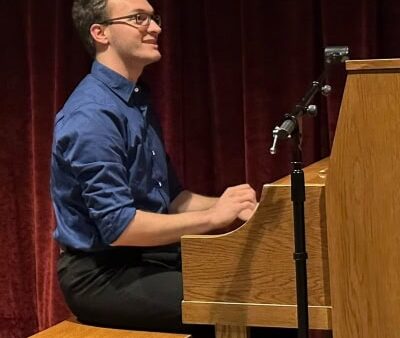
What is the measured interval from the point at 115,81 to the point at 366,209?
82 cm

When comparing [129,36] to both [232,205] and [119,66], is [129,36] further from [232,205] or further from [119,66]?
[232,205]

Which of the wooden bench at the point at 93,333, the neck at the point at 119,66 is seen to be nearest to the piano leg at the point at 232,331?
the wooden bench at the point at 93,333

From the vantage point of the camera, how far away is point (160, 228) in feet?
6.27

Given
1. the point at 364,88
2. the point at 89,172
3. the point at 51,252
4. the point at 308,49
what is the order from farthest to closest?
1. the point at 51,252
2. the point at 308,49
3. the point at 89,172
4. the point at 364,88

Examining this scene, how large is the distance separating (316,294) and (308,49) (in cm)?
119

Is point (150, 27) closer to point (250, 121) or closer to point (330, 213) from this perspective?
point (250, 121)

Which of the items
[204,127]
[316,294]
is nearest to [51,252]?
[204,127]

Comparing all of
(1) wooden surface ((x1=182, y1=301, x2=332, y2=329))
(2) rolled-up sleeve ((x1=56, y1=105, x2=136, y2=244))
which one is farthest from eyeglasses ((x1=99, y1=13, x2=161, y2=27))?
(1) wooden surface ((x1=182, y1=301, x2=332, y2=329))

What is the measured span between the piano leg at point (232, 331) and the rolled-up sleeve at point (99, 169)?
32cm

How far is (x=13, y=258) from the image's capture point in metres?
3.13

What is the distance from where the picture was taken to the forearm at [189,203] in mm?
2412

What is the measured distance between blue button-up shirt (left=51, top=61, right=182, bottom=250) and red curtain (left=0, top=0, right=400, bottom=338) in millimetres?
558

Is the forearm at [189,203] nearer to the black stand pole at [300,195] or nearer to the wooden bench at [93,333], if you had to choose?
the wooden bench at [93,333]

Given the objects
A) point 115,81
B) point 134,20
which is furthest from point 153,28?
point 115,81
